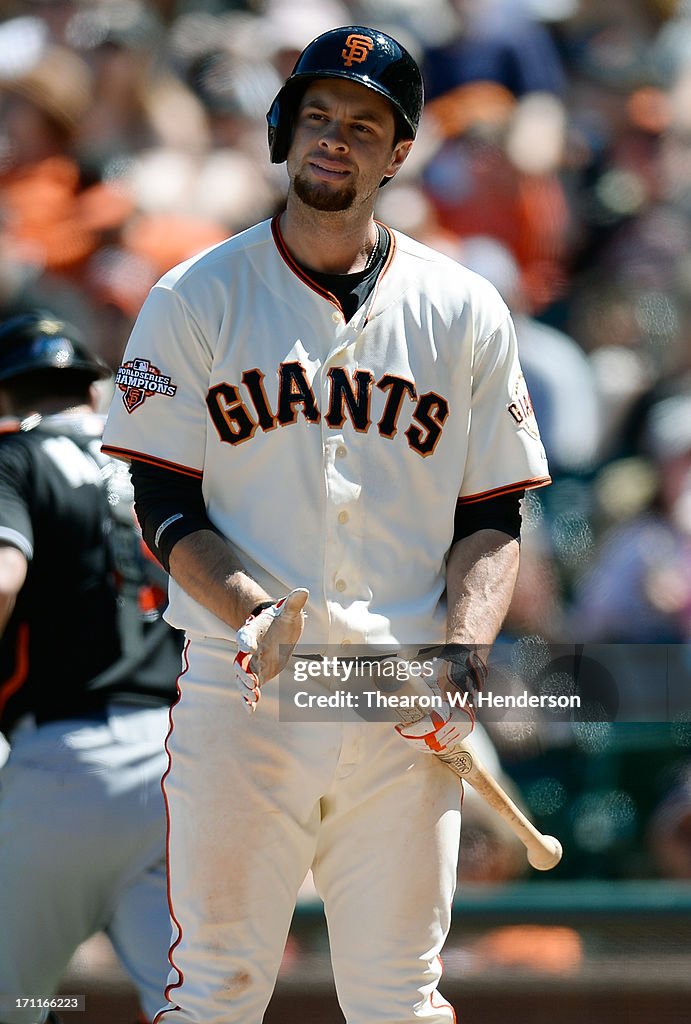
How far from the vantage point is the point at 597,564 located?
4.67 m

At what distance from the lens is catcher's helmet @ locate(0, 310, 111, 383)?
→ 3246mm

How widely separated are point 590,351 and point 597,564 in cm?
86

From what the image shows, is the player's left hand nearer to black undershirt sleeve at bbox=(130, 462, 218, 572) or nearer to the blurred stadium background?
black undershirt sleeve at bbox=(130, 462, 218, 572)

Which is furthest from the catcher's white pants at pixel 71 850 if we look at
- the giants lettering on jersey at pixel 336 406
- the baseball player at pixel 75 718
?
the giants lettering on jersey at pixel 336 406

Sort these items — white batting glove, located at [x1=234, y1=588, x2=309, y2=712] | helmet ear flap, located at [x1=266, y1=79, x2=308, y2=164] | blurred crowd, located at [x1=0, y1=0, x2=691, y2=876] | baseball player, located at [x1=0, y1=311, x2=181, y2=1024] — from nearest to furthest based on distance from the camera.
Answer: white batting glove, located at [x1=234, y1=588, x2=309, y2=712], helmet ear flap, located at [x1=266, y1=79, x2=308, y2=164], baseball player, located at [x1=0, y1=311, x2=181, y2=1024], blurred crowd, located at [x1=0, y1=0, x2=691, y2=876]

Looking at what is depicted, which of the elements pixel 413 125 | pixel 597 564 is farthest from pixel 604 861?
pixel 413 125

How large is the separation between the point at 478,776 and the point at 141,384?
0.83 metres

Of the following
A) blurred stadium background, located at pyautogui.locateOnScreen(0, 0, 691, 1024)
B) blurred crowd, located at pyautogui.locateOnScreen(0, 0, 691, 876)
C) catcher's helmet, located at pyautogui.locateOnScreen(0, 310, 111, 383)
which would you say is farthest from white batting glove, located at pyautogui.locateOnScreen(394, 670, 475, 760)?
blurred crowd, located at pyautogui.locateOnScreen(0, 0, 691, 876)

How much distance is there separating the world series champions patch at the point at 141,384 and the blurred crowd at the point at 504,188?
2.44m

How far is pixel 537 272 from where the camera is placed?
5262 millimetres

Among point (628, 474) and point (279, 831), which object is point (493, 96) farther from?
point (279, 831)

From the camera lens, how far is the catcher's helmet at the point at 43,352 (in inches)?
128

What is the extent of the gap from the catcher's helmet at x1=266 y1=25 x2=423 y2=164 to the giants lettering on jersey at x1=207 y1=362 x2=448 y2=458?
42 centimetres

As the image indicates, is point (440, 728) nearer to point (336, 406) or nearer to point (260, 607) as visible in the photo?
point (260, 607)
